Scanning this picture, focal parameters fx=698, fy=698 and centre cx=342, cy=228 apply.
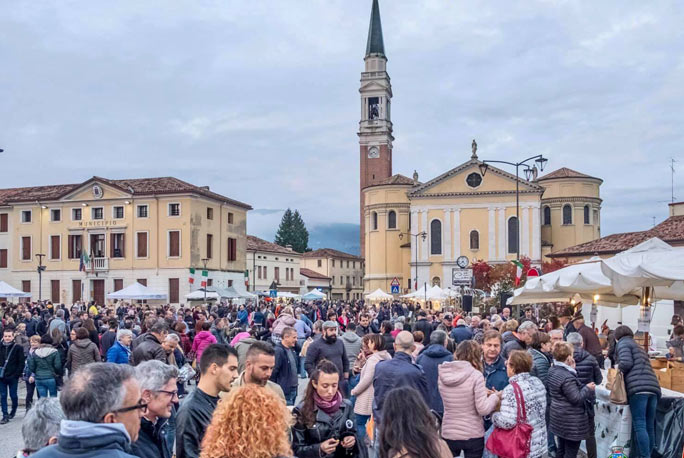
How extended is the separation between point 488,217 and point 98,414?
2672 inches

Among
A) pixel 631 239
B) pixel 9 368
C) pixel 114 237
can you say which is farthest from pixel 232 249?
pixel 9 368

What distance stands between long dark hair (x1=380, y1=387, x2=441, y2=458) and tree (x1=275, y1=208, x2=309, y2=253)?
110 meters

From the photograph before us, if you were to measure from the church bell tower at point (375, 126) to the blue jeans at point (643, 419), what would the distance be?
78.6 metres

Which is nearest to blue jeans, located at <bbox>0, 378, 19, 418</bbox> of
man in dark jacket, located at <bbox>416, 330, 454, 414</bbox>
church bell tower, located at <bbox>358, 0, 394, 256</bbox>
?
man in dark jacket, located at <bbox>416, 330, 454, 414</bbox>

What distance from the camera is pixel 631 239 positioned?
4225 centimetres

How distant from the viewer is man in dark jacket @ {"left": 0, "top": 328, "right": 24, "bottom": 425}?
11555 mm

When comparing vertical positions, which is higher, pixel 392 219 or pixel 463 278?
pixel 392 219

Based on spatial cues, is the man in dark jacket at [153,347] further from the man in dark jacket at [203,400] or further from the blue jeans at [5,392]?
the man in dark jacket at [203,400]

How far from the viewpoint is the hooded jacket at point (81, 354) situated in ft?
36.6

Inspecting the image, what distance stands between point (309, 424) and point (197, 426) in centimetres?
75

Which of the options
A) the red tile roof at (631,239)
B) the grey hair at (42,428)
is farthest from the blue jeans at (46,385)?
the red tile roof at (631,239)

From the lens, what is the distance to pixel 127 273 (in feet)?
166

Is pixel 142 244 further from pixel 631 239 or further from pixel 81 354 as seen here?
pixel 81 354

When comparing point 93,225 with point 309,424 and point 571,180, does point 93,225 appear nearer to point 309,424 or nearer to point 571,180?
point 571,180
